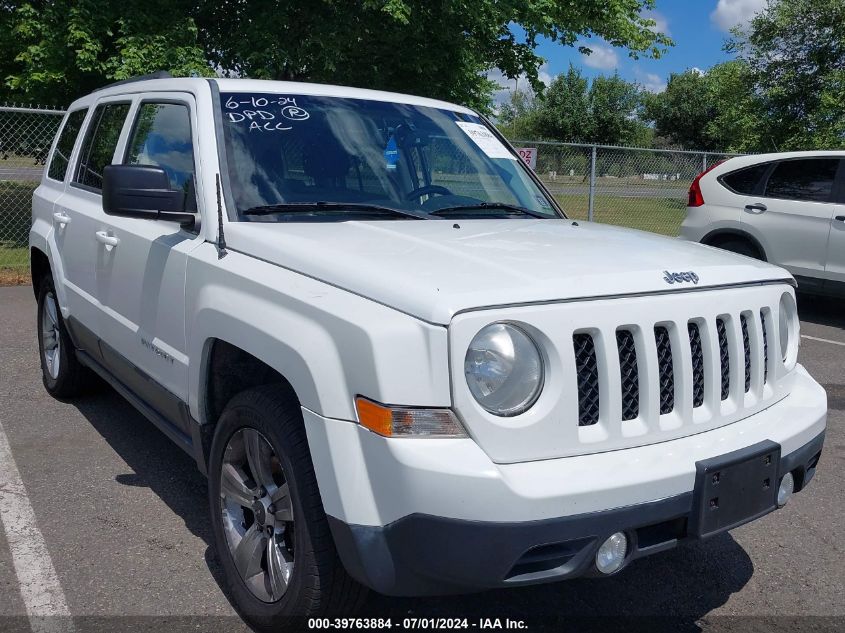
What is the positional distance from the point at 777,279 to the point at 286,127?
201 cm

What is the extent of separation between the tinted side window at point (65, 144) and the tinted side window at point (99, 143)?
29cm

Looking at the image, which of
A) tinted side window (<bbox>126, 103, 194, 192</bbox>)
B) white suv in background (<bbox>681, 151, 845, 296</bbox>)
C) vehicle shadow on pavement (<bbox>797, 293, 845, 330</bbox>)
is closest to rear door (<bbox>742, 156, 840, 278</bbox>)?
white suv in background (<bbox>681, 151, 845, 296</bbox>)

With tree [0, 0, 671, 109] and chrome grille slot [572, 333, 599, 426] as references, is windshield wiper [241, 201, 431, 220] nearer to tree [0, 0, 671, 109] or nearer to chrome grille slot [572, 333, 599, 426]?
chrome grille slot [572, 333, 599, 426]

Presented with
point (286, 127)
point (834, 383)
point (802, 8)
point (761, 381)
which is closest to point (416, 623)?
point (761, 381)

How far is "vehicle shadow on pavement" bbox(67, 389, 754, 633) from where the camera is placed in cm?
301

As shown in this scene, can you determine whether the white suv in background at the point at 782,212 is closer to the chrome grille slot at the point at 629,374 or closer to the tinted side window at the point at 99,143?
the tinted side window at the point at 99,143

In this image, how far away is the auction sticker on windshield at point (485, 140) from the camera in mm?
4176

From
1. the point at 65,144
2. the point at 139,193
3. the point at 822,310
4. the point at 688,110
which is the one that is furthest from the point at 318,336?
the point at 688,110

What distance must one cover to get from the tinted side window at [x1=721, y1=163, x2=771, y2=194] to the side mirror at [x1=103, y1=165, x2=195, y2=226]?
7484 millimetres

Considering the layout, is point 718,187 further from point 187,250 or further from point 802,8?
point 802,8

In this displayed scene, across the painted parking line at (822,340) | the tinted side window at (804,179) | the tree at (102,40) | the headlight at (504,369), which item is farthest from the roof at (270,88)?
the tree at (102,40)

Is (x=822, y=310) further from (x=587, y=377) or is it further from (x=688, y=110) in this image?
(x=688, y=110)

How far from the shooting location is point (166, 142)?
374cm

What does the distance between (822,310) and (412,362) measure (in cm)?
896
